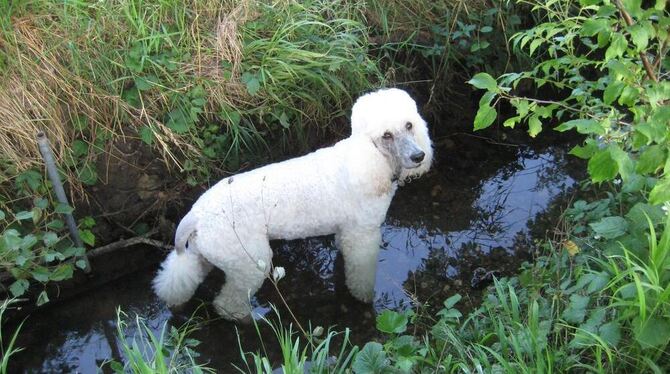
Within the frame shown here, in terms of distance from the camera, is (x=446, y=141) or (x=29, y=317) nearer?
(x=29, y=317)

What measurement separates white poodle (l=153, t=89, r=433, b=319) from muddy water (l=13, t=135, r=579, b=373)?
282 millimetres

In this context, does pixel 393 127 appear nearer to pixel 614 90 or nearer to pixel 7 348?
pixel 614 90

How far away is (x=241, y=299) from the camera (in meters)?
3.21

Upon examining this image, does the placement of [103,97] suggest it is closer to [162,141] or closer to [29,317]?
[162,141]

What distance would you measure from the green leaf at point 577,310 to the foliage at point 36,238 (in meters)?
2.18

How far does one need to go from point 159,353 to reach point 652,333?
5.38 feet

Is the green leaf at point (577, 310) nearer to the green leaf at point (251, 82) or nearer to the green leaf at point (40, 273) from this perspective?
the green leaf at point (251, 82)

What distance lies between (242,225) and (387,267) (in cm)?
105

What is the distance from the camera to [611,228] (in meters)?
2.35

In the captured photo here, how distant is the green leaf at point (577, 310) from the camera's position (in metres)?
2.24

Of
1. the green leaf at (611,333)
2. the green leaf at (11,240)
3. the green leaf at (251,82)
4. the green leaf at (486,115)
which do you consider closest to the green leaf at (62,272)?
the green leaf at (11,240)

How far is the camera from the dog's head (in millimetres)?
3000

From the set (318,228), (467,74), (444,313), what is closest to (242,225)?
(318,228)

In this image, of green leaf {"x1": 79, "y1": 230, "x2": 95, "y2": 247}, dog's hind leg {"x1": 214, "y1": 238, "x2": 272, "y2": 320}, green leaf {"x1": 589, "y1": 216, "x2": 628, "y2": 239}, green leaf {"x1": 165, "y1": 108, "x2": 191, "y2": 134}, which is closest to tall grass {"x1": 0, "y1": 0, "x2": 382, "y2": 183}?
green leaf {"x1": 165, "y1": 108, "x2": 191, "y2": 134}
